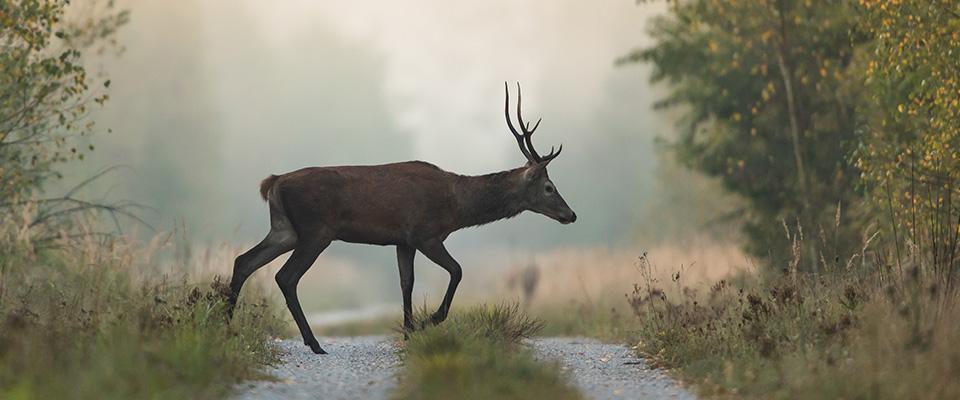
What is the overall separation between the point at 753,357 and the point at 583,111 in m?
107

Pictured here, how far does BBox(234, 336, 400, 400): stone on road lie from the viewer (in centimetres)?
973

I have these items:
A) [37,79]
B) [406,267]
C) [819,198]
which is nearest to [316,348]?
[406,267]

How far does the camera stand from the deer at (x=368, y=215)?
13.5m

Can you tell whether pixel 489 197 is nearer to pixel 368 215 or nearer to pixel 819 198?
pixel 368 215

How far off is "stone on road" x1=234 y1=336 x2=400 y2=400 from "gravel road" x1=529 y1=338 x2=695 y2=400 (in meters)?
1.48

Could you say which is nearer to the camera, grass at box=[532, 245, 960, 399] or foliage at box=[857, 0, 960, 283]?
grass at box=[532, 245, 960, 399]

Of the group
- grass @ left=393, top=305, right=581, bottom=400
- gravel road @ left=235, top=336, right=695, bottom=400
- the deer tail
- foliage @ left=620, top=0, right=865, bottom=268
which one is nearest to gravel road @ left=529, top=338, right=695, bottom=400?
gravel road @ left=235, top=336, right=695, bottom=400

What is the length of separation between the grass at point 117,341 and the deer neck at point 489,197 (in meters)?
2.42

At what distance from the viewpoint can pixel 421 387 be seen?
30.8ft

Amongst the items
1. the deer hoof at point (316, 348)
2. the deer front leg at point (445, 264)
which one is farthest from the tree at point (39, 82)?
the deer front leg at point (445, 264)

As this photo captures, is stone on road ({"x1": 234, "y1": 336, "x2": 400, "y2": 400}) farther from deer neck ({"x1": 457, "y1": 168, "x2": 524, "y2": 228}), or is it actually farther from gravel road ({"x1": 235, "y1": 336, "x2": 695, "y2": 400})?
deer neck ({"x1": 457, "y1": 168, "x2": 524, "y2": 228})

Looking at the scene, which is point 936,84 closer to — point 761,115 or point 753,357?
point 753,357

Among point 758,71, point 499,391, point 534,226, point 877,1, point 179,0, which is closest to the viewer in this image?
point 499,391

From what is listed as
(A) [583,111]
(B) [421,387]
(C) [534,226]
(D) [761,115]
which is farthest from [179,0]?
(B) [421,387]
